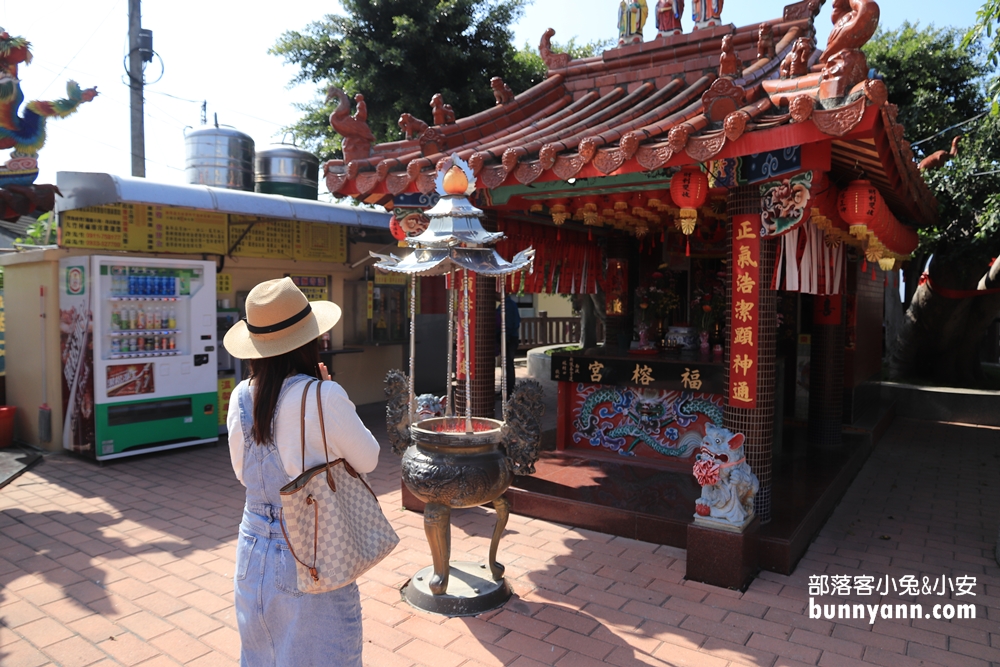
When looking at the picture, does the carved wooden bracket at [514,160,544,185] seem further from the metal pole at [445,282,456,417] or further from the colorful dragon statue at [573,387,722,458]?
the colorful dragon statue at [573,387,722,458]

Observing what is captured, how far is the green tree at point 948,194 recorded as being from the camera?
34.5 feet

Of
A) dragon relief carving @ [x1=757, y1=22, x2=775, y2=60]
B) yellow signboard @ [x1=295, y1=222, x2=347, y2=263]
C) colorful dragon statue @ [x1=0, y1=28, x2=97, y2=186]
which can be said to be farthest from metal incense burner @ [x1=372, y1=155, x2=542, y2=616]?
yellow signboard @ [x1=295, y1=222, x2=347, y2=263]

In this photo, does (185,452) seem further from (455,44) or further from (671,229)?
(455,44)

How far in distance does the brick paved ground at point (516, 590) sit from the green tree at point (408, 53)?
845cm

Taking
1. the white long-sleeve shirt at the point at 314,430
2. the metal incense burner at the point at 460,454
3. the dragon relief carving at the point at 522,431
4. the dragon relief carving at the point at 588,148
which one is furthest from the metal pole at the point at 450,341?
the white long-sleeve shirt at the point at 314,430

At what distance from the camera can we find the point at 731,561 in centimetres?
450

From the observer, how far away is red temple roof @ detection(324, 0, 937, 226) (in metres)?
4.24

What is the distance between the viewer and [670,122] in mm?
4879

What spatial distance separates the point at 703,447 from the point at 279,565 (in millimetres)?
3245

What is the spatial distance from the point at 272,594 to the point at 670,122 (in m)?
4.08

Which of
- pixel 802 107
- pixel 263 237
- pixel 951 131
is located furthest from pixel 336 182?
pixel 951 131

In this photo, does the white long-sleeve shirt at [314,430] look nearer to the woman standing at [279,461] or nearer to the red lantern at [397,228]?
the woman standing at [279,461]

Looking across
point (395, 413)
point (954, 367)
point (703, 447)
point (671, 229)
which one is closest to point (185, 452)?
point (395, 413)

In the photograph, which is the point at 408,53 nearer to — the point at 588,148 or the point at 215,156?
the point at 215,156
